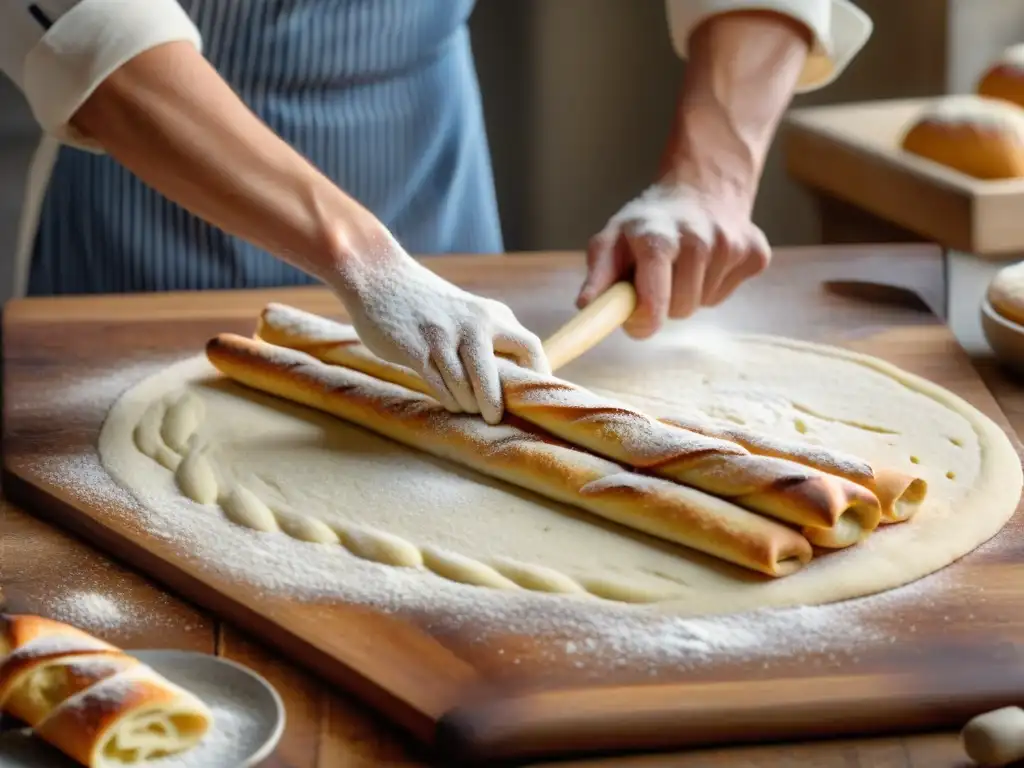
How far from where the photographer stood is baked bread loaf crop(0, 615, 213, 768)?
757 millimetres

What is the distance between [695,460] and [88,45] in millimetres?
669

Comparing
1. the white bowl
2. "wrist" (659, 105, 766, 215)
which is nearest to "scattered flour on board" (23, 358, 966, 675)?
the white bowl

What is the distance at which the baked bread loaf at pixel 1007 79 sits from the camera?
2092 millimetres

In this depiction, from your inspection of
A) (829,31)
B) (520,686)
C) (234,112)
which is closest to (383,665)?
(520,686)

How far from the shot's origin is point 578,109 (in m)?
2.90

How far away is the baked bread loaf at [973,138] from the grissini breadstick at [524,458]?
3.11 feet

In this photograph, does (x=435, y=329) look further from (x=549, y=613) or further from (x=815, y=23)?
(x=815, y=23)

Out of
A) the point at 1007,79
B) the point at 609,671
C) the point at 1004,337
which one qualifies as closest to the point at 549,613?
the point at 609,671

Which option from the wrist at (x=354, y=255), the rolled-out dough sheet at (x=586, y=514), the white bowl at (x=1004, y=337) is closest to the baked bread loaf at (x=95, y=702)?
the rolled-out dough sheet at (x=586, y=514)

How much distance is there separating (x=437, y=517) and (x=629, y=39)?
196cm

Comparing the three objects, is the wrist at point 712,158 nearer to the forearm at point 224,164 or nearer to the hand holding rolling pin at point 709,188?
the hand holding rolling pin at point 709,188

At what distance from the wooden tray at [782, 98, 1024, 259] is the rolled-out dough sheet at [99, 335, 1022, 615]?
0.47 meters

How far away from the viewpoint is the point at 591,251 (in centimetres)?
148

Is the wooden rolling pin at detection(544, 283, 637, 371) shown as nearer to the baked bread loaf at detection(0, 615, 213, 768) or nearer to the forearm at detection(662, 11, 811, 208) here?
the forearm at detection(662, 11, 811, 208)
